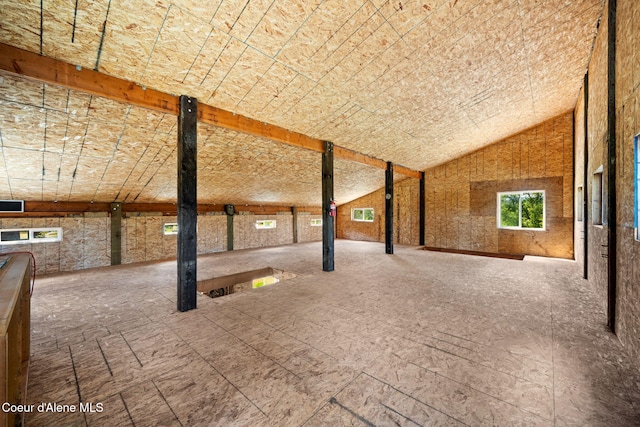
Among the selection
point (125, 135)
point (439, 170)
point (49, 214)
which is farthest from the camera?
point (439, 170)

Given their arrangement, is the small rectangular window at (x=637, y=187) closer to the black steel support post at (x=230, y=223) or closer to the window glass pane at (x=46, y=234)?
the black steel support post at (x=230, y=223)

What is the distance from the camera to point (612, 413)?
1.73 m

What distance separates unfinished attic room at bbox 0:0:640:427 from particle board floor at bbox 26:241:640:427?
0.07 ft

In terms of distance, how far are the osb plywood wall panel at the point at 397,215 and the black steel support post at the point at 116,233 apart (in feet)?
30.6

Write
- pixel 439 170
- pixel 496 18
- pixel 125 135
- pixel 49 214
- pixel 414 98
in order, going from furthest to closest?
pixel 439 170 → pixel 49 214 → pixel 414 98 → pixel 125 135 → pixel 496 18

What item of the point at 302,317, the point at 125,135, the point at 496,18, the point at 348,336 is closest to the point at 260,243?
the point at 125,135

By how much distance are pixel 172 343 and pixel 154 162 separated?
3974mm

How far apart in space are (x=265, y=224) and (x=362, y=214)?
4.89 meters

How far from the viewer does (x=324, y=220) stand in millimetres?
6039

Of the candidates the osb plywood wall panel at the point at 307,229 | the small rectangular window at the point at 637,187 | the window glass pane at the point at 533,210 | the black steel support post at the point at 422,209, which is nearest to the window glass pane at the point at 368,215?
the osb plywood wall panel at the point at 307,229

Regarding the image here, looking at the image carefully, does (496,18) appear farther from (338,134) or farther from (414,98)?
(338,134)

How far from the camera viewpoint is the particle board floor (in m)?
1.75

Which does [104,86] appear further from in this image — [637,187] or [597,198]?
[597,198]

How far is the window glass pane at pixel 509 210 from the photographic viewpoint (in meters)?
8.80
